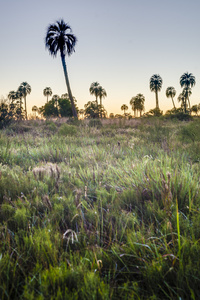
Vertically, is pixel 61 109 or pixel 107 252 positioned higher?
pixel 61 109

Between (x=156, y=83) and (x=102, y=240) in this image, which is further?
(x=156, y=83)

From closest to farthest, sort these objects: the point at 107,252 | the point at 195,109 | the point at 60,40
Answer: the point at 107,252 < the point at 60,40 < the point at 195,109

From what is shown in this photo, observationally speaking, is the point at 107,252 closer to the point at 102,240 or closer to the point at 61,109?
the point at 102,240

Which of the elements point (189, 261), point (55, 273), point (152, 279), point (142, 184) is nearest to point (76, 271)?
point (55, 273)

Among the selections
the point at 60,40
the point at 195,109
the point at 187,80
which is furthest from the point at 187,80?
the point at 60,40

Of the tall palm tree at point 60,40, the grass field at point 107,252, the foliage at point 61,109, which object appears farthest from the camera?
the foliage at point 61,109

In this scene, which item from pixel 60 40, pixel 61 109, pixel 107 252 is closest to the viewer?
pixel 107 252

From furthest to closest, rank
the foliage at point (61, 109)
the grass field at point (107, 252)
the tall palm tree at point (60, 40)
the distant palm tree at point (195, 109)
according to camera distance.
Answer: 1. the distant palm tree at point (195, 109)
2. the foliage at point (61, 109)
3. the tall palm tree at point (60, 40)
4. the grass field at point (107, 252)

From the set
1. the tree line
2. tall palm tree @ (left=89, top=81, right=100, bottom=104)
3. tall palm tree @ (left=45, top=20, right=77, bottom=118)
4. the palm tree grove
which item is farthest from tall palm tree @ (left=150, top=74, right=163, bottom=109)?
the palm tree grove

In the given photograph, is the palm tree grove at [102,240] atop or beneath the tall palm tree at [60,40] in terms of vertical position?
beneath

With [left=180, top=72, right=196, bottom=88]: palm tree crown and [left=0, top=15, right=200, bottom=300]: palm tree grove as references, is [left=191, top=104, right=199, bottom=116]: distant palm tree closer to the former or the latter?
[left=180, top=72, right=196, bottom=88]: palm tree crown

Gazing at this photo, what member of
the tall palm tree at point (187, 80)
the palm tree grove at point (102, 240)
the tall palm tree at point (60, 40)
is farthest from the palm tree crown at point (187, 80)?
the palm tree grove at point (102, 240)

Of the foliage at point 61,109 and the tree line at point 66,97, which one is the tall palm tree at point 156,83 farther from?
the foliage at point 61,109

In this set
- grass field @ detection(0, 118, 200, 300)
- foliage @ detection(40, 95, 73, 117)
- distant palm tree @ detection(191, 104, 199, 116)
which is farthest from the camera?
distant palm tree @ detection(191, 104, 199, 116)
